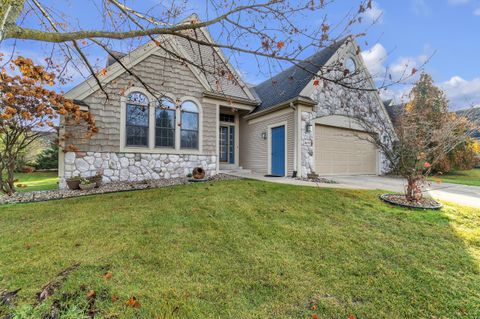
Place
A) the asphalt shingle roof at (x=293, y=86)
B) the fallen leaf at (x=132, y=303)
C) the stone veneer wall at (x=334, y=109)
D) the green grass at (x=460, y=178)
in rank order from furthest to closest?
the green grass at (x=460, y=178) < the asphalt shingle roof at (x=293, y=86) < the stone veneer wall at (x=334, y=109) < the fallen leaf at (x=132, y=303)

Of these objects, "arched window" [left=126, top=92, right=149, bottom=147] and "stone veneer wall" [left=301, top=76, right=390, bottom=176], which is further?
"stone veneer wall" [left=301, top=76, right=390, bottom=176]

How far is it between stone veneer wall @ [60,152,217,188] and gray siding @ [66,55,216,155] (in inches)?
12.6

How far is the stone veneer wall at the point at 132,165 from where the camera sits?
7203 mm

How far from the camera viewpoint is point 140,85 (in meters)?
8.01

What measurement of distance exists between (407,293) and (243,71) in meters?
4.05

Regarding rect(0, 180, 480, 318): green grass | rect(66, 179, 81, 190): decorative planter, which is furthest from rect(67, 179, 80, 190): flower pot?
rect(0, 180, 480, 318): green grass

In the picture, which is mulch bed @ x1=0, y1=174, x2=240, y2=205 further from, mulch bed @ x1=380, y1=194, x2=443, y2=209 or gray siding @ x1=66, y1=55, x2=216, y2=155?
mulch bed @ x1=380, y1=194, x2=443, y2=209

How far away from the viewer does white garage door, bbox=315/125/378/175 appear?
10.3 metres

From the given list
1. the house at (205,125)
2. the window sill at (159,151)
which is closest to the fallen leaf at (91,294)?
the house at (205,125)

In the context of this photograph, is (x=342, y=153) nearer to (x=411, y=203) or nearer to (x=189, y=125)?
(x=411, y=203)

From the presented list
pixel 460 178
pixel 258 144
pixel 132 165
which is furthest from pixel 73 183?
pixel 460 178

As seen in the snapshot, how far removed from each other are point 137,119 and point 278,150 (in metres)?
6.16

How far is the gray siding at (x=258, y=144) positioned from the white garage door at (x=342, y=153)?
1.52m

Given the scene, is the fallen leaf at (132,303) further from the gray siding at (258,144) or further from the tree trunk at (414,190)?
the gray siding at (258,144)
